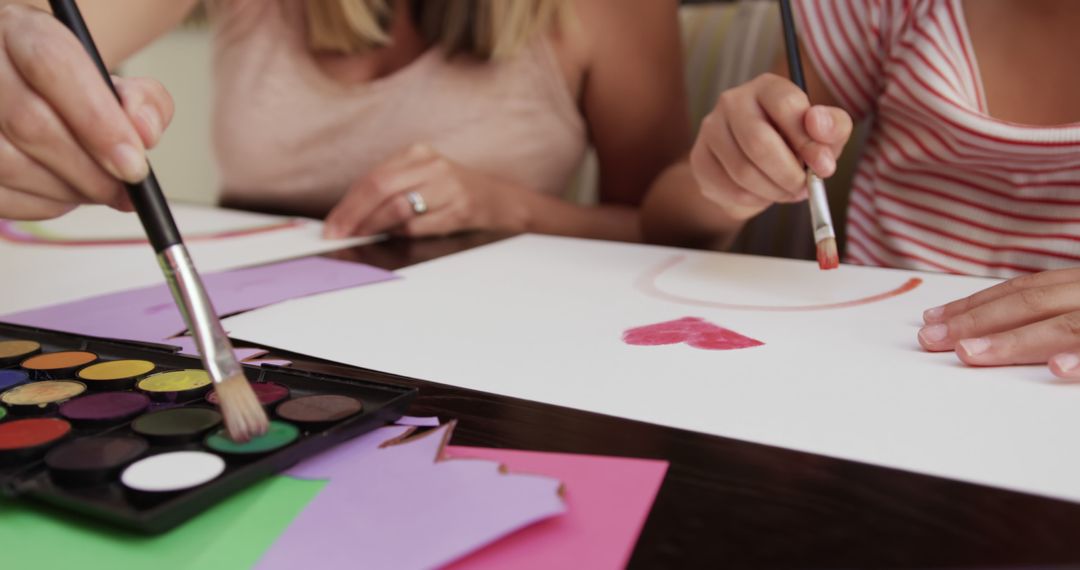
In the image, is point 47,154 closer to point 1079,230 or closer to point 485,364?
point 485,364

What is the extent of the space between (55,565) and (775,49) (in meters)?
0.97

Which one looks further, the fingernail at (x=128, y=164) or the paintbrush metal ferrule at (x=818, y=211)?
the paintbrush metal ferrule at (x=818, y=211)

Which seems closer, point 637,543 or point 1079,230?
point 637,543

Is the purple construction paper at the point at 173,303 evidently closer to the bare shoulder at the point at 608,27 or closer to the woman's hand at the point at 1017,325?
the woman's hand at the point at 1017,325

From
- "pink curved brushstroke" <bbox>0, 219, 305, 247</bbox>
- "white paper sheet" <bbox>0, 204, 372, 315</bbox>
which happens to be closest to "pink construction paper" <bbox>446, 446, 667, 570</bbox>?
"white paper sheet" <bbox>0, 204, 372, 315</bbox>

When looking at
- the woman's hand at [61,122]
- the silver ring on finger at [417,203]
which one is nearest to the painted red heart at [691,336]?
the woman's hand at [61,122]

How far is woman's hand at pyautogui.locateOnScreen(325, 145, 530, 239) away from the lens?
659mm

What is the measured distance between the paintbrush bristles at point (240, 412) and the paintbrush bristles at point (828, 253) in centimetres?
31

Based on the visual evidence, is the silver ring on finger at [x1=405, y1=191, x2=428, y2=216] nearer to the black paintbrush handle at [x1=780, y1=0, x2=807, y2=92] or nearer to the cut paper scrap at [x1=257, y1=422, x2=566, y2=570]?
the black paintbrush handle at [x1=780, y1=0, x2=807, y2=92]

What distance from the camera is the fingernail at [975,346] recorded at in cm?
32

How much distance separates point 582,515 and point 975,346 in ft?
0.64

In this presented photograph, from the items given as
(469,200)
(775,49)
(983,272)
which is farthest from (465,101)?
(983,272)

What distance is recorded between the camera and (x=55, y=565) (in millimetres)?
197

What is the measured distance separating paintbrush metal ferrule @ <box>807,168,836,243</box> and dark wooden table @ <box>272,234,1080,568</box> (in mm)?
214
